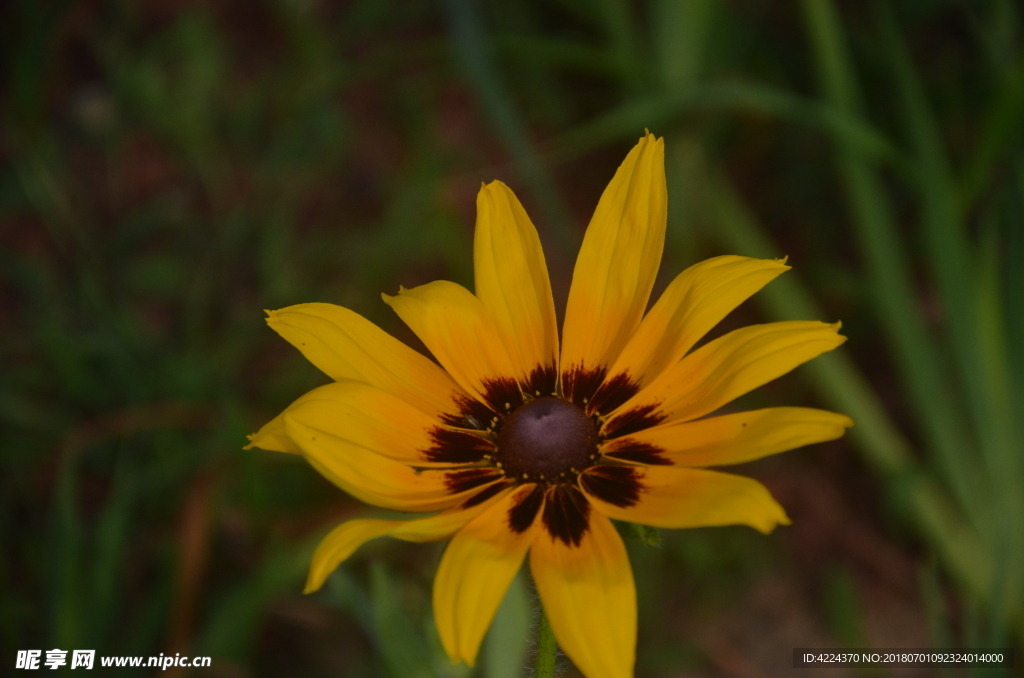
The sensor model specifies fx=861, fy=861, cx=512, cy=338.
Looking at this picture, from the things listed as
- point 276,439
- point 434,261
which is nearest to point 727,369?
point 276,439

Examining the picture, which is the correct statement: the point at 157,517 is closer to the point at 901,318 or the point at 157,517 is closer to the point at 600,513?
the point at 600,513

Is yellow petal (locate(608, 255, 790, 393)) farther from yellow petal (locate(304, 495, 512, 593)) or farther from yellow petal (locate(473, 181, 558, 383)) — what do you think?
yellow petal (locate(304, 495, 512, 593))

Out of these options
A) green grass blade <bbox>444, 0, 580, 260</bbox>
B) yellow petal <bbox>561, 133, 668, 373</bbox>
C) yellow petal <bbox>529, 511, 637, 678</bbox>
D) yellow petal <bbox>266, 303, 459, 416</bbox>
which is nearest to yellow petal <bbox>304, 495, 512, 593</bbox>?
yellow petal <bbox>529, 511, 637, 678</bbox>

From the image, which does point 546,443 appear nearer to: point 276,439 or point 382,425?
point 382,425

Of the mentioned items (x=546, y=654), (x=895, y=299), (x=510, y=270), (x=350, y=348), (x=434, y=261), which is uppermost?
(x=434, y=261)

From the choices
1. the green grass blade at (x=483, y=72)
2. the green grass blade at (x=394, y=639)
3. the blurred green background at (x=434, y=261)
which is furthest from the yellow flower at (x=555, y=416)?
the green grass blade at (x=483, y=72)

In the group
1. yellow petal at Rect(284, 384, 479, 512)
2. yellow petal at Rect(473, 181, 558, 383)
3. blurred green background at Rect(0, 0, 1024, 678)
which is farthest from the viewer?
blurred green background at Rect(0, 0, 1024, 678)
